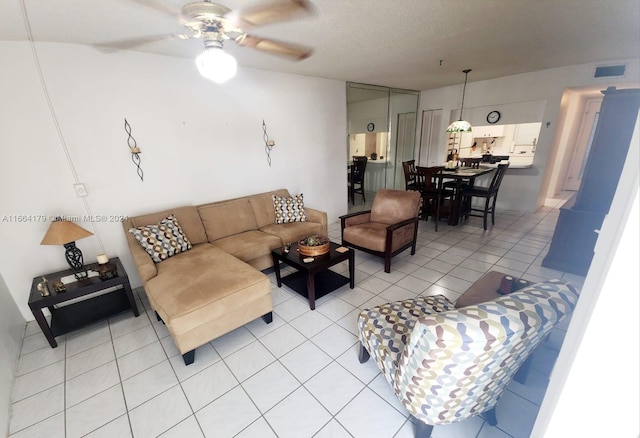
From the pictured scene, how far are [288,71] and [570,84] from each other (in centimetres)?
449

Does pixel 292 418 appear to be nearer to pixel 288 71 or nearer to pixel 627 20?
pixel 288 71

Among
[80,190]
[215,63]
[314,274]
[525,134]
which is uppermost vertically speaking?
[215,63]

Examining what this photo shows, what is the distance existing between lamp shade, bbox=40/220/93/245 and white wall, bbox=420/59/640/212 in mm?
6479

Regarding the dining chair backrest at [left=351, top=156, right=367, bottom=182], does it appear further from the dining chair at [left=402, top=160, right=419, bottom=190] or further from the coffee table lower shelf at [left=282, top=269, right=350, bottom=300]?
the coffee table lower shelf at [left=282, top=269, right=350, bottom=300]

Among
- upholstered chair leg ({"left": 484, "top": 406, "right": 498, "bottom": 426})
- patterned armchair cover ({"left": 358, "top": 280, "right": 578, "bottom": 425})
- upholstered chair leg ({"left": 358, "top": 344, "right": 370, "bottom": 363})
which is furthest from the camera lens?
upholstered chair leg ({"left": 358, "top": 344, "right": 370, "bottom": 363})

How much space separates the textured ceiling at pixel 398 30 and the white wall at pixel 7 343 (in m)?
2.13

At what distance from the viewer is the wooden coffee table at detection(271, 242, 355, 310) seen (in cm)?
234

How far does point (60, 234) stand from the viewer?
82.4 inches

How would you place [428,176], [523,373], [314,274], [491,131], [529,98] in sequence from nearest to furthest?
[523,373] < [314,274] < [428,176] < [529,98] < [491,131]

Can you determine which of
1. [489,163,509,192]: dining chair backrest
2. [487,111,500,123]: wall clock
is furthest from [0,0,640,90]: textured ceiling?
[489,163,509,192]: dining chair backrest

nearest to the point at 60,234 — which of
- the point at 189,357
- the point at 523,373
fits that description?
the point at 189,357

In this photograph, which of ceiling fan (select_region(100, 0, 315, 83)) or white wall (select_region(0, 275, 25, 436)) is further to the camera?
white wall (select_region(0, 275, 25, 436))

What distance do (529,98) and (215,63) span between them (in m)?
5.42

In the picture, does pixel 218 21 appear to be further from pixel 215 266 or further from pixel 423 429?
pixel 423 429
